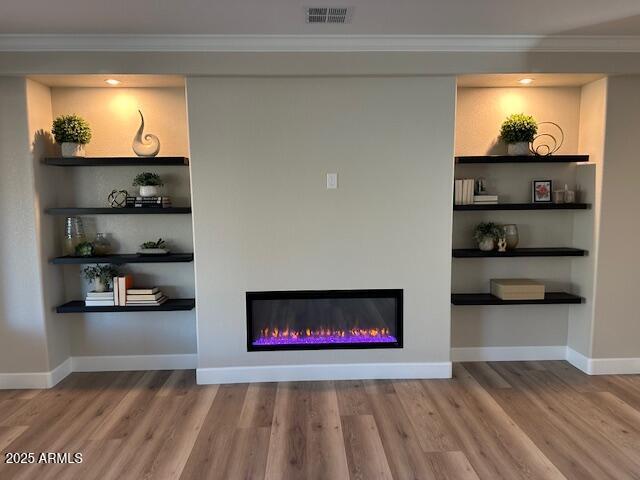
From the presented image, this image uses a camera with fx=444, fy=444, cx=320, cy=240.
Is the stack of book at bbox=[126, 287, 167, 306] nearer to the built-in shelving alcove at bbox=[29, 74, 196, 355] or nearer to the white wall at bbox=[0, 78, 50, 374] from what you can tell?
the built-in shelving alcove at bbox=[29, 74, 196, 355]

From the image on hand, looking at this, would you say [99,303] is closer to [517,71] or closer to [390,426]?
[390,426]

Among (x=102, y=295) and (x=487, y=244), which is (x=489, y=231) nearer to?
(x=487, y=244)

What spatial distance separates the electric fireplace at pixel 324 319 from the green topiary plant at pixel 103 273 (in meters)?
1.07

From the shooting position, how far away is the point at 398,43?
9.60ft

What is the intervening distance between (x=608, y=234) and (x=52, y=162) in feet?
12.9

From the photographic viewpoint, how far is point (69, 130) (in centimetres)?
306

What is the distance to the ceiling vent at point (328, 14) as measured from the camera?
8.13ft

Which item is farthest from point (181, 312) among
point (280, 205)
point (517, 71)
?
point (517, 71)

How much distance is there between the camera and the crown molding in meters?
2.85

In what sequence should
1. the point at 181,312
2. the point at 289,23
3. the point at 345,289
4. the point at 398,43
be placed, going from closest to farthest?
the point at 289,23, the point at 398,43, the point at 345,289, the point at 181,312

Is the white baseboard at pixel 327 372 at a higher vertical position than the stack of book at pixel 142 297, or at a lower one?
lower

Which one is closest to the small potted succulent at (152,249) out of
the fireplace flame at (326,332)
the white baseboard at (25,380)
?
the fireplace flame at (326,332)

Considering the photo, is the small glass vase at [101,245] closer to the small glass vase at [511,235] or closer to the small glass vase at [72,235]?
the small glass vase at [72,235]

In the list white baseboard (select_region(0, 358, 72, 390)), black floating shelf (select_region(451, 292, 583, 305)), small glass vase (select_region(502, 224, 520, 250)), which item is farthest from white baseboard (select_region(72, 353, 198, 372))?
small glass vase (select_region(502, 224, 520, 250))
